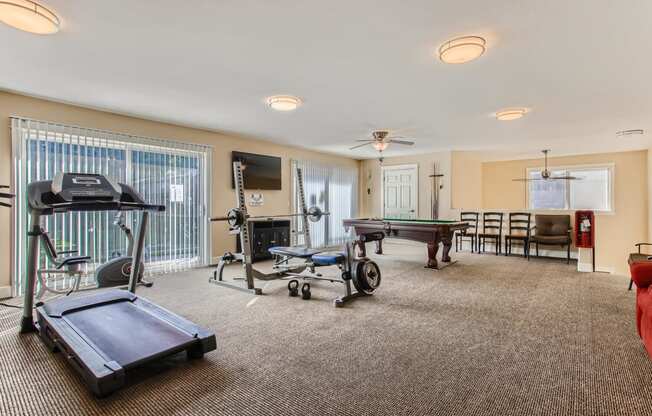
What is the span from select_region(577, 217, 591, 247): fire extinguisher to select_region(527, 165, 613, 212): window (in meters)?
3.03

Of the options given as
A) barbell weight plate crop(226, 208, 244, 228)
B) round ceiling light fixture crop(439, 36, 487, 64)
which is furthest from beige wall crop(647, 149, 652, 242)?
barbell weight plate crop(226, 208, 244, 228)

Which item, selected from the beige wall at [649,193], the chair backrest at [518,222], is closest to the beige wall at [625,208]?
the beige wall at [649,193]

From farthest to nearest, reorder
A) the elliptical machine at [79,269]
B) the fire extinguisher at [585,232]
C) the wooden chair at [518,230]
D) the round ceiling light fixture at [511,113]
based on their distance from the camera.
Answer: the wooden chair at [518,230]
the fire extinguisher at [585,232]
the round ceiling light fixture at [511,113]
the elliptical machine at [79,269]

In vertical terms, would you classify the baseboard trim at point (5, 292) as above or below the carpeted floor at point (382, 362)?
above

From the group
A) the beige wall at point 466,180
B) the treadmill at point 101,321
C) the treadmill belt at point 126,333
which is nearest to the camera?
the treadmill at point 101,321

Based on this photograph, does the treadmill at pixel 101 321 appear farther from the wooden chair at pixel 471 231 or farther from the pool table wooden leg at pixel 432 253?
the wooden chair at pixel 471 231

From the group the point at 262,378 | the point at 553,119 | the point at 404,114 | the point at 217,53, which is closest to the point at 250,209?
the point at 404,114

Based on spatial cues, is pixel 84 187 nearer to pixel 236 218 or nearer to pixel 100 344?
pixel 100 344

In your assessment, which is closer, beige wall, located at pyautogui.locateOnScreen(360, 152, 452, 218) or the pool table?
the pool table

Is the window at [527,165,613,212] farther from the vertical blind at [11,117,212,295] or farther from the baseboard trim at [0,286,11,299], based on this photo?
the baseboard trim at [0,286,11,299]

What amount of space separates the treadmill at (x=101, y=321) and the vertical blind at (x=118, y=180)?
110 centimetres

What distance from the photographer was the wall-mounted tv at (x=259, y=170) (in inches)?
250

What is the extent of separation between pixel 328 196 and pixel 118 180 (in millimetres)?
4832

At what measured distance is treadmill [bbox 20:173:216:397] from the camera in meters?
2.04
